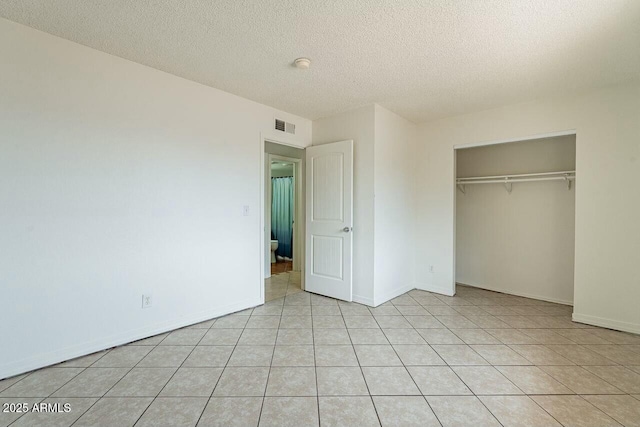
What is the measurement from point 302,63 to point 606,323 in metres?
3.93

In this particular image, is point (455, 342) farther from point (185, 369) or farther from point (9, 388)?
point (9, 388)

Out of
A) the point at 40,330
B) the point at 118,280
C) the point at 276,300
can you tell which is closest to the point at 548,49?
the point at 276,300

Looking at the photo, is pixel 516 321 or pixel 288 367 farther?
pixel 516 321

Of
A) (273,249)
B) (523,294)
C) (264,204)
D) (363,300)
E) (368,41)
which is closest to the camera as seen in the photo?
(368,41)

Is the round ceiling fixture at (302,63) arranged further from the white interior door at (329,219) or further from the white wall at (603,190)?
the white wall at (603,190)

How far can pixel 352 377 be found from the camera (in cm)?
202

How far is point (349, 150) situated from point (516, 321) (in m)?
2.67

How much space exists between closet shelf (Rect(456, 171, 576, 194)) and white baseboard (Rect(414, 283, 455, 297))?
1.56 m

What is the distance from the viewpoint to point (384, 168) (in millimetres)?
3658

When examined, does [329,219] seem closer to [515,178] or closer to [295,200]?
[295,200]

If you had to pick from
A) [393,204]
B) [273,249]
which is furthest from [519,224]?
[273,249]

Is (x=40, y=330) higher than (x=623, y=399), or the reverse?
(x=40, y=330)

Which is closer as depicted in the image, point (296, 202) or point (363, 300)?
point (363, 300)

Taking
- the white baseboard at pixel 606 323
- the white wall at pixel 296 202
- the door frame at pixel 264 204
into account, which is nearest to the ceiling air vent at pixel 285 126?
the door frame at pixel 264 204
